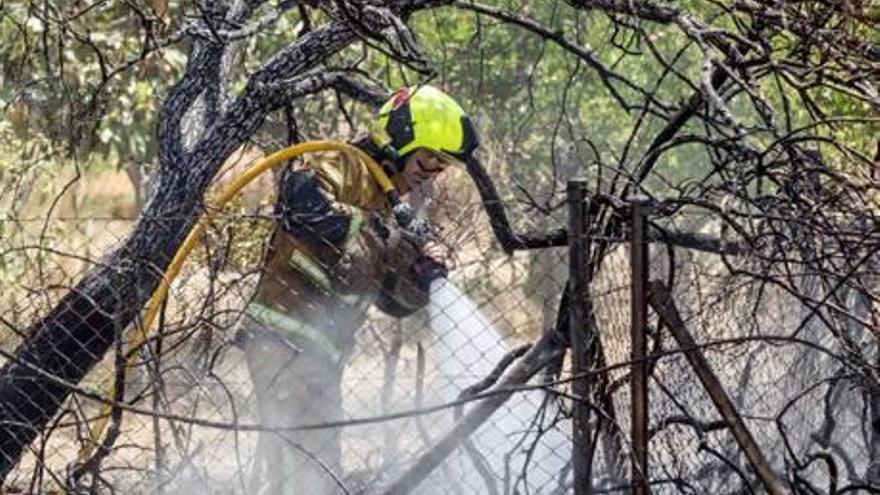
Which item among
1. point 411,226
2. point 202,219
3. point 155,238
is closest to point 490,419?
point 411,226

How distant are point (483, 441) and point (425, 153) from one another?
116 cm

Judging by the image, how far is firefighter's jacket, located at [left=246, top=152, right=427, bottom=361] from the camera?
17.7ft

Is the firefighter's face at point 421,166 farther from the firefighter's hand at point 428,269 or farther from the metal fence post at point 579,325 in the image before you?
the metal fence post at point 579,325

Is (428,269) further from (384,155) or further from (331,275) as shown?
(384,155)

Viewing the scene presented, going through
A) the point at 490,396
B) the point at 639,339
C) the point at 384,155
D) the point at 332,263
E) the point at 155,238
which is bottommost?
the point at 490,396

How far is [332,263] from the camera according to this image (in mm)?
5531

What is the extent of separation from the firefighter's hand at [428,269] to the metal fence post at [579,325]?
3.70 feet

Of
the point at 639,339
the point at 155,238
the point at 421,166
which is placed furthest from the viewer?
the point at 421,166

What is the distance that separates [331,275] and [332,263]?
0.04m

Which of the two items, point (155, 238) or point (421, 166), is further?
point (421, 166)

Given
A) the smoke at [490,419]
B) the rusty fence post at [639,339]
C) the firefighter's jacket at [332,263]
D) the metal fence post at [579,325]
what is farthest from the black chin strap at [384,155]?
the rusty fence post at [639,339]

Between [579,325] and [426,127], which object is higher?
[426,127]

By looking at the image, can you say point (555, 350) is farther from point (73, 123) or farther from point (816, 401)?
point (73, 123)

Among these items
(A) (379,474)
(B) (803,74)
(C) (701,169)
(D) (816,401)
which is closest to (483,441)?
(A) (379,474)
